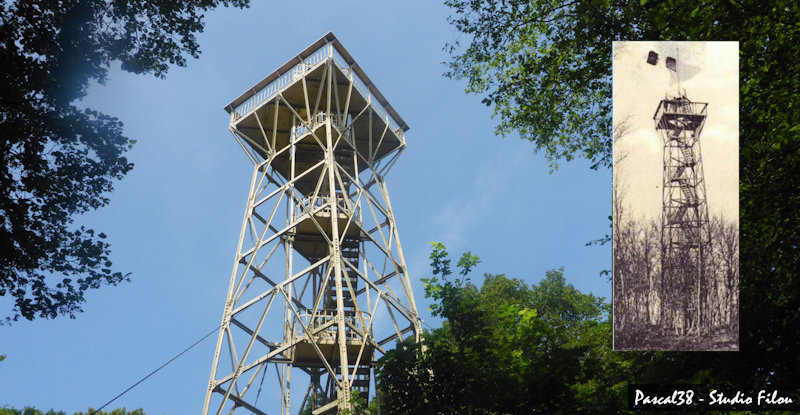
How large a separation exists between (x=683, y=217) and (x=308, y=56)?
67.4 ft

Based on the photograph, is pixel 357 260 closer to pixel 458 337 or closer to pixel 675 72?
pixel 458 337

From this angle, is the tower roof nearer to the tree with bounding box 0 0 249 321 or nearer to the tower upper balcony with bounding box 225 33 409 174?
the tower upper balcony with bounding box 225 33 409 174

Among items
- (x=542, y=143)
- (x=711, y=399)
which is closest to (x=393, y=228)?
(x=542, y=143)

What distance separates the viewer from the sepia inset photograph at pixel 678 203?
9898mm

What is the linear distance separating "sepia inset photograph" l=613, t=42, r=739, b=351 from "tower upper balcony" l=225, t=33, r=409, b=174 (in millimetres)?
17670

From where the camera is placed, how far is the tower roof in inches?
1118

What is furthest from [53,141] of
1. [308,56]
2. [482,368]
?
[308,56]

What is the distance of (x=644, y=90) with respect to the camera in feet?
34.4

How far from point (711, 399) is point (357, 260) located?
16884mm

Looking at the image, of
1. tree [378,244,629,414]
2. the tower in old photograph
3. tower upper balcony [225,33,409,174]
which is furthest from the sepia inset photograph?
tower upper balcony [225,33,409,174]

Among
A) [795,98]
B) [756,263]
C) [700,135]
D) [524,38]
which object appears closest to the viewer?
[700,135]

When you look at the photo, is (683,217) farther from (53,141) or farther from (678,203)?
(53,141)

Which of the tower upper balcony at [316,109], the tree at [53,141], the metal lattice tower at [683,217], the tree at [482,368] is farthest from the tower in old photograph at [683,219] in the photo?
the tower upper balcony at [316,109]

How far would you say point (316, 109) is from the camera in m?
28.1
